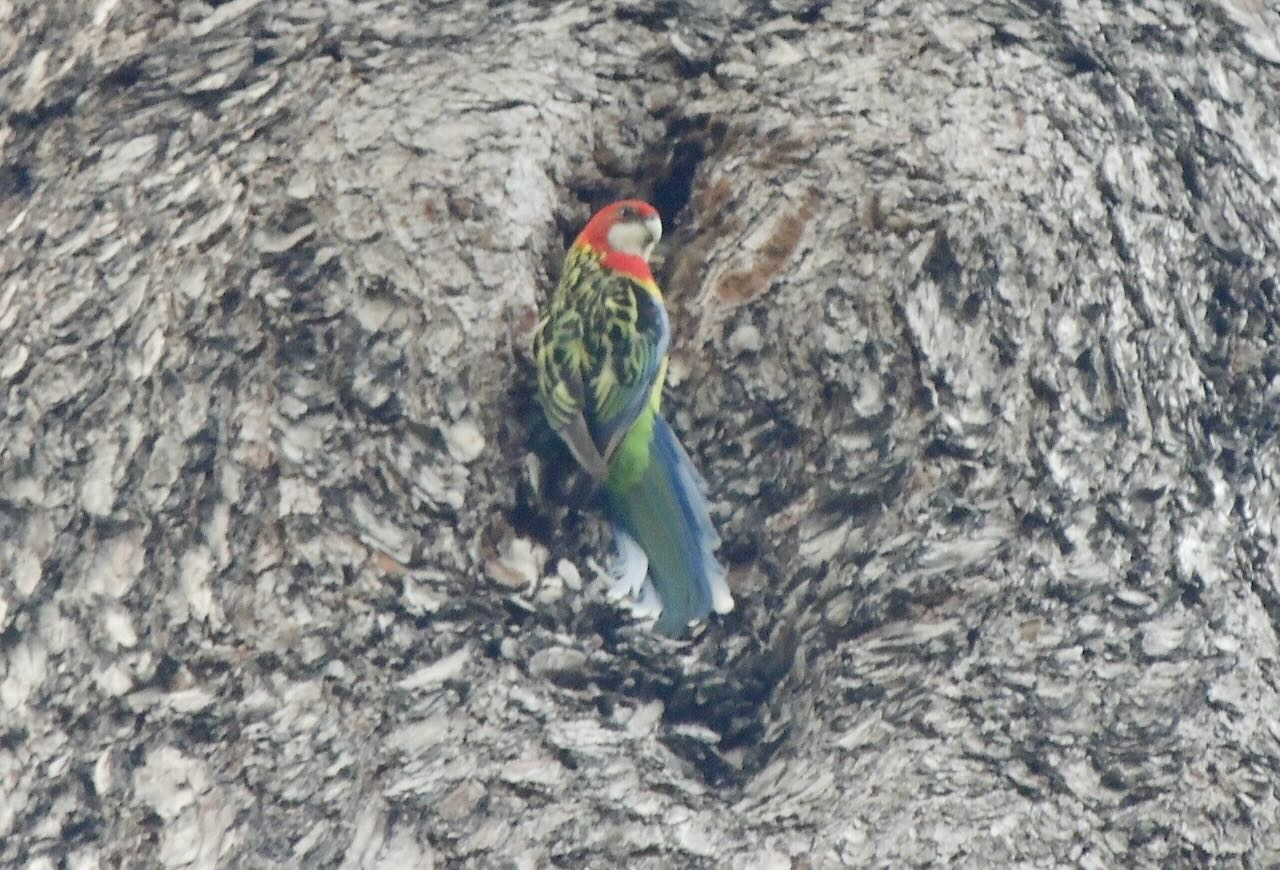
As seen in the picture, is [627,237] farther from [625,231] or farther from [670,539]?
[670,539]

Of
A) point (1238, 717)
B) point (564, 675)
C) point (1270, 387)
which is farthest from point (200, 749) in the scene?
point (1270, 387)

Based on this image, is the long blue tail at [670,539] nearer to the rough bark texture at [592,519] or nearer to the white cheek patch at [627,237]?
the rough bark texture at [592,519]

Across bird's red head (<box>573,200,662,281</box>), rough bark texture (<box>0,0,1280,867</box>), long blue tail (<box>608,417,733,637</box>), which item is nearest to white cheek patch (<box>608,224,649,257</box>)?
bird's red head (<box>573,200,662,281</box>)

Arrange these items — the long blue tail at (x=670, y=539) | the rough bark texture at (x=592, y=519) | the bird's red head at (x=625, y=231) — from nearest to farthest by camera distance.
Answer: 1. the rough bark texture at (x=592, y=519)
2. the long blue tail at (x=670, y=539)
3. the bird's red head at (x=625, y=231)

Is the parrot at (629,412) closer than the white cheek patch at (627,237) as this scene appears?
Yes

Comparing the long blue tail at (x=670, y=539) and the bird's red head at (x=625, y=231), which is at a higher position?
the bird's red head at (x=625, y=231)

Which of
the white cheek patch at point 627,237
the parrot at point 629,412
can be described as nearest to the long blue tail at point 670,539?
the parrot at point 629,412

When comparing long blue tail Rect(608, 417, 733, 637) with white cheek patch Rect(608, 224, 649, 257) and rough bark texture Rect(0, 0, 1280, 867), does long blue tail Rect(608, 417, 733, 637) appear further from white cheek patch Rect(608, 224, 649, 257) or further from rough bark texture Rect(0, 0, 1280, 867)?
white cheek patch Rect(608, 224, 649, 257)
